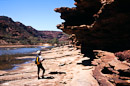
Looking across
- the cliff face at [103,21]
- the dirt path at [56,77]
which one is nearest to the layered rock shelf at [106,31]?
the cliff face at [103,21]

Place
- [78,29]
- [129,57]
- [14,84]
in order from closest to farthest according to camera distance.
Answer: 1. [129,57]
2. [14,84]
3. [78,29]

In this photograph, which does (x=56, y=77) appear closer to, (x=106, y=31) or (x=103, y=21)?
(x=103, y=21)

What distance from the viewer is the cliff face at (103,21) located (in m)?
10.6

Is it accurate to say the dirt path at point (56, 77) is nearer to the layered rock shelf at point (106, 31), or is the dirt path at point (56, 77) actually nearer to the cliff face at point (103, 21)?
the layered rock shelf at point (106, 31)

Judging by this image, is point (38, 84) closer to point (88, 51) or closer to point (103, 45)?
point (103, 45)

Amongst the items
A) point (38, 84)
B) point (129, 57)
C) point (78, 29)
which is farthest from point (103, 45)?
point (38, 84)

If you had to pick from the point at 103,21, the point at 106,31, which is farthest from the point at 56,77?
the point at 106,31

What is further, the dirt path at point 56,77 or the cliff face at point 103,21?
the cliff face at point 103,21

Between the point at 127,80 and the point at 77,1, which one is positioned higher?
the point at 77,1

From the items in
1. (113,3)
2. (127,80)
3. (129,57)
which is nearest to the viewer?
(127,80)

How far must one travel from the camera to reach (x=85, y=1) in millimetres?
13234

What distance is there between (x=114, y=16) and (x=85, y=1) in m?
3.52

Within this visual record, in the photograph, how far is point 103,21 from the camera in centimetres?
1209

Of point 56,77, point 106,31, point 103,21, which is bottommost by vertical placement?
point 56,77
